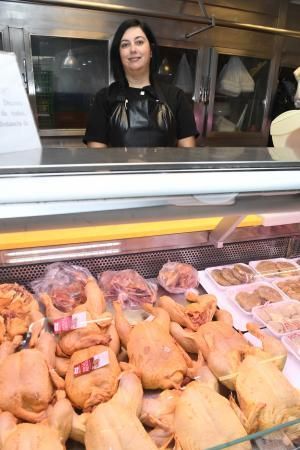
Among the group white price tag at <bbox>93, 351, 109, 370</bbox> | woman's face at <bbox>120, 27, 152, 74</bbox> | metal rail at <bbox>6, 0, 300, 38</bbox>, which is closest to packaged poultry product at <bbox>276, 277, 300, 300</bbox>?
white price tag at <bbox>93, 351, 109, 370</bbox>

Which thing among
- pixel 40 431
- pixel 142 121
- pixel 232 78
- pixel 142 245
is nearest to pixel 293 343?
pixel 142 245

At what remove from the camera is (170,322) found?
3.91ft

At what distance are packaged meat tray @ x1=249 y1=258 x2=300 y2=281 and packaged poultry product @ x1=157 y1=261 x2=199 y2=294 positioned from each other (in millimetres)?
329

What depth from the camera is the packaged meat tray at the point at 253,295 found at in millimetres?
1446

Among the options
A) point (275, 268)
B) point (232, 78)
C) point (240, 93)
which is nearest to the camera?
point (275, 268)

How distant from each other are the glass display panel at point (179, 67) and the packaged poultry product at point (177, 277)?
2931 mm

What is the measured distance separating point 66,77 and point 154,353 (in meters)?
3.13

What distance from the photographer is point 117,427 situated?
0.83 m

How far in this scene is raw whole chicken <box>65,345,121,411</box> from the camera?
2.98ft

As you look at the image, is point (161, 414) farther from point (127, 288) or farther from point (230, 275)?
point (230, 275)

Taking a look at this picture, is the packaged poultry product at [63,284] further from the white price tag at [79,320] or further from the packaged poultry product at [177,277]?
the packaged poultry product at [177,277]

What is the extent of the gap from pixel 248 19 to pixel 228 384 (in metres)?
4.17

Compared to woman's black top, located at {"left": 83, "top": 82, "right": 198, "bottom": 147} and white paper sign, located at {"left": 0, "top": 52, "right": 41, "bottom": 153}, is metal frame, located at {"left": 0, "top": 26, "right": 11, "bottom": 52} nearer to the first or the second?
woman's black top, located at {"left": 83, "top": 82, "right": 198, "bottom": 147}

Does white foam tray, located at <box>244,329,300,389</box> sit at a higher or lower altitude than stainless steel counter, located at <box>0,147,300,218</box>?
lower
